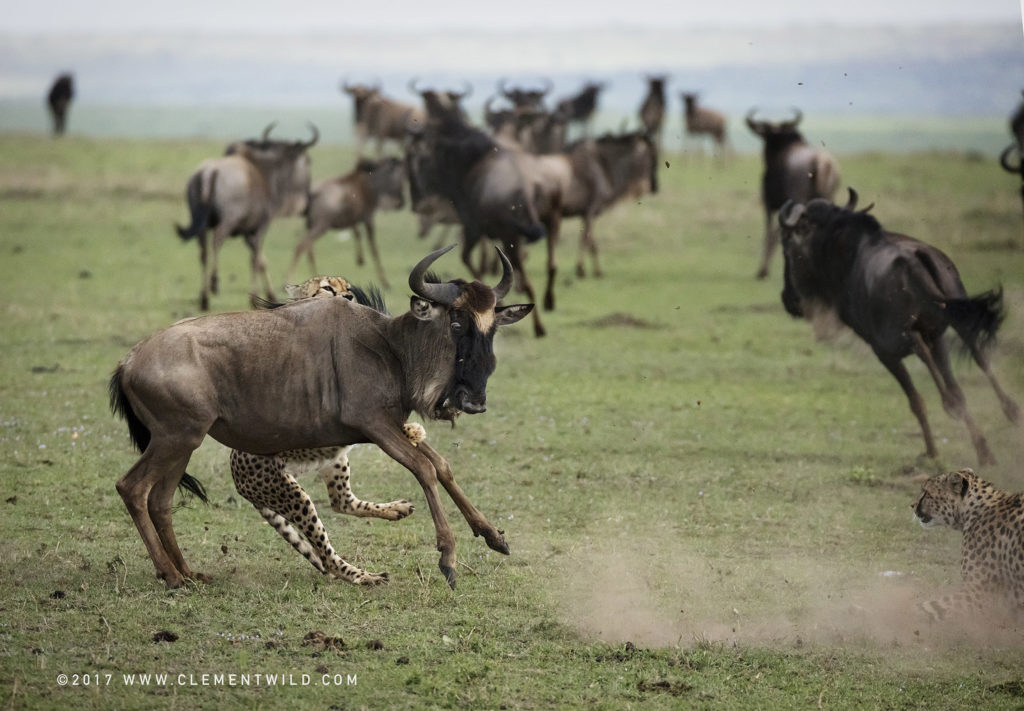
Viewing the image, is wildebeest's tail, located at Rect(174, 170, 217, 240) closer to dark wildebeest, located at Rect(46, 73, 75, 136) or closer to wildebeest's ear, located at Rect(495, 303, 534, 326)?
wildebeest's ear, located at Rect(495, 303, 534, 326)

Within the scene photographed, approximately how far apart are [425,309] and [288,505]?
1301 mm

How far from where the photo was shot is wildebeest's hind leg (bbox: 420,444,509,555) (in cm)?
685

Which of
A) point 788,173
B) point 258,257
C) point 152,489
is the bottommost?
point 258,257

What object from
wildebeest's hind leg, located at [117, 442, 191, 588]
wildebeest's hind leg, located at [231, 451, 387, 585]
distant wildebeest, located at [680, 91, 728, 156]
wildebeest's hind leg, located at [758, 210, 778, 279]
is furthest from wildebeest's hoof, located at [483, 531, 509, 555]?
distant wildebeest, located at [680, 91, 728, 156]

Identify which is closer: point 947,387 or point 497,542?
point 497,542

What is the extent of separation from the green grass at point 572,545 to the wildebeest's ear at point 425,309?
4.67 feet

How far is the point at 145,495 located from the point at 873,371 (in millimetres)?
9119

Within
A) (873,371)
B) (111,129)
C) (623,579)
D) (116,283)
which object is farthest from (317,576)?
(111,129)

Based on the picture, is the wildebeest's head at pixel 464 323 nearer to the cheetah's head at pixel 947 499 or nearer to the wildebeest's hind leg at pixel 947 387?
the cheetah's head at pixel 947 499

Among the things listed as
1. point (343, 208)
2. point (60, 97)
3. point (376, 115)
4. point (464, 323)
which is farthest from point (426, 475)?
point (60, 97)

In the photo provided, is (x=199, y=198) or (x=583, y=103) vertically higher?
(x=199, y=198)

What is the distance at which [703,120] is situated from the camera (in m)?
40.9

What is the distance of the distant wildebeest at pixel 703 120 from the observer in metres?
40.7

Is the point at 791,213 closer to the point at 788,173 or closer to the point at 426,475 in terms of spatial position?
the point at 426,475
